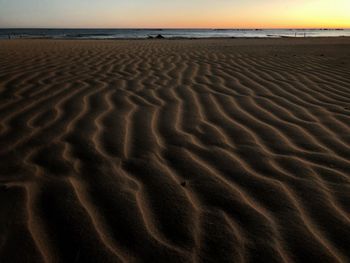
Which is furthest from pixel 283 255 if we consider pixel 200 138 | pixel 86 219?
pixel 200 138

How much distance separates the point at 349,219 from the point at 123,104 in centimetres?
244

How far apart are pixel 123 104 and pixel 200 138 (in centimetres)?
119

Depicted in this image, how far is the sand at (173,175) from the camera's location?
1501mm

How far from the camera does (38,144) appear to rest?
8.24ft

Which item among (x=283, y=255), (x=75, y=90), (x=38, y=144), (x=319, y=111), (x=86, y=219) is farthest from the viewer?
(x=75, y=90)

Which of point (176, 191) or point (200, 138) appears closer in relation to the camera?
point (176, 191)

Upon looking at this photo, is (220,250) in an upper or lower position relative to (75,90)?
lower

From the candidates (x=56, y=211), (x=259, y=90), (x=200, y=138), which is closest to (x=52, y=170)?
(x=56, y=211)

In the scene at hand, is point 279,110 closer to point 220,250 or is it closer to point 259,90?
point 259,90

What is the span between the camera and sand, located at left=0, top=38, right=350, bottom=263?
4.92ft

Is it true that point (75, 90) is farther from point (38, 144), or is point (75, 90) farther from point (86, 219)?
point (86, 219)

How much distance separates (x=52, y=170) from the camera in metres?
2.13

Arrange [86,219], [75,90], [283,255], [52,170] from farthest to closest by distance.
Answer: [75,90] < [52,170] < [86,219] < [283,255]

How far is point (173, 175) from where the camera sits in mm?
2076
